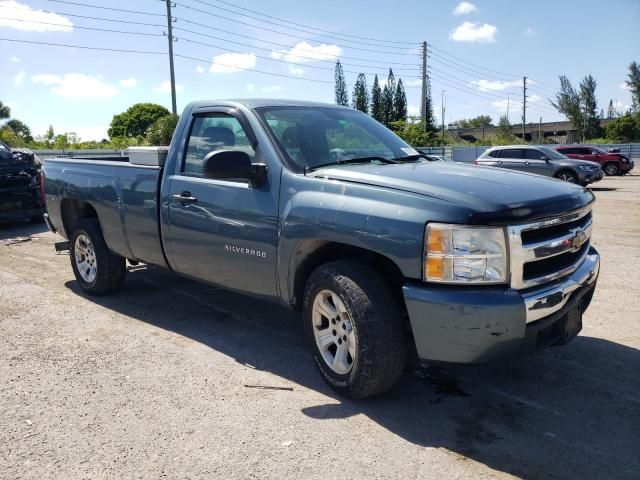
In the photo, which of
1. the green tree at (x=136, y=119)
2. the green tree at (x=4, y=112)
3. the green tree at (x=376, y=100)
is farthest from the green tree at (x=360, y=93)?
the green tree at (x=4, y=112)

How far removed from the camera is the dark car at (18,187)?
1053cm

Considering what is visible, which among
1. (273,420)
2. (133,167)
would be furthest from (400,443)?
(133,167)

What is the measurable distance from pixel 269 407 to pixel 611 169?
→ 28729 mm

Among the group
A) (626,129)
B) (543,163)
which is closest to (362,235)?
(543,163)

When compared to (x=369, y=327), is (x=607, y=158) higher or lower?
higher

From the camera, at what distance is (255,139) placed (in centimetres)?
411

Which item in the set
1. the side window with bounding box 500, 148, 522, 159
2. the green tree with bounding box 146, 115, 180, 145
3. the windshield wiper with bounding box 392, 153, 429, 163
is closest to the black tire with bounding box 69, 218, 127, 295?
the windshield wiper with bounding box 392, 153, 429, 163

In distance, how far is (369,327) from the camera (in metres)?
3.23

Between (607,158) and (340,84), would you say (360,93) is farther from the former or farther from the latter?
(607,158)

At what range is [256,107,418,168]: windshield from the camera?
13.3 feet

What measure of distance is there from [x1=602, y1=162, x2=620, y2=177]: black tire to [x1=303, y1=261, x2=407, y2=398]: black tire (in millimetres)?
28132

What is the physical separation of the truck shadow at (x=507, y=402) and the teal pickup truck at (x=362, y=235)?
0.34 meters

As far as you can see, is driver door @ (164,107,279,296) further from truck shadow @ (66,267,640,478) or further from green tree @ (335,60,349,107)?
green tree @ (335,60,349,107)

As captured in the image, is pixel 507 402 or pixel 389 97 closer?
pixel 507 402
